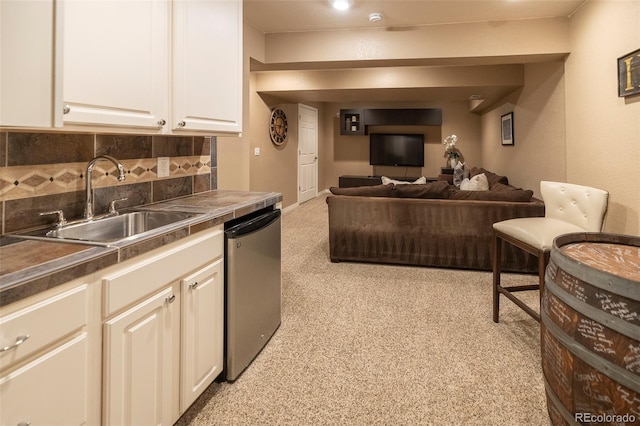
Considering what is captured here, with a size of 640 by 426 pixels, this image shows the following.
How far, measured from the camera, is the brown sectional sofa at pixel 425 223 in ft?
11.7

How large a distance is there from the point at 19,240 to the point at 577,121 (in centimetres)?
396

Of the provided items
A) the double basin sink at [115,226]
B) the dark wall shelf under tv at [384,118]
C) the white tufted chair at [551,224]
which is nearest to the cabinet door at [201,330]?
the double basin sink at [115,226]

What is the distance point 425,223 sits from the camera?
3740 millimetres

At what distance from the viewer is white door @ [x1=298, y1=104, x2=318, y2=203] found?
791 cm

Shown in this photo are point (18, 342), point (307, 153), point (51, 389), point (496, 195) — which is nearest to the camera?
point (18, 342)

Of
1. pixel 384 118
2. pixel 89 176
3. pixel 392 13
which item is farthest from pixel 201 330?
pixel 384 118

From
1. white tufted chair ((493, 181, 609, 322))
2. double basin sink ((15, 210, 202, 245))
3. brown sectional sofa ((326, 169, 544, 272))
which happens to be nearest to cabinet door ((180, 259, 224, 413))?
double basin sink ((15, 210, 202, 245))

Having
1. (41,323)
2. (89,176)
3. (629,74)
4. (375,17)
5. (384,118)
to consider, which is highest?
(384,118)

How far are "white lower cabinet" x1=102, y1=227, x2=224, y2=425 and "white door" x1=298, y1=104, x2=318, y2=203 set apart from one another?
622 cm

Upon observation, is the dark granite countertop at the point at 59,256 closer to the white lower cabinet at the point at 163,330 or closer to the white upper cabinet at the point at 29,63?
the white lower cabinet at the point at 163,330

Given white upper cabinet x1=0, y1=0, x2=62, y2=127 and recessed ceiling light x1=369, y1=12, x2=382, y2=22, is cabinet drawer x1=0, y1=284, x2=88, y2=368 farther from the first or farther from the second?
recessed ceiling light x1=369, y1=12, x2=382, y2=22

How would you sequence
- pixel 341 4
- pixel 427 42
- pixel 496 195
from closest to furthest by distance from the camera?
pixel 341 4 → pixel 496 195 → pixel 427 42

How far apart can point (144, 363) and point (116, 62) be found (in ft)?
3.70

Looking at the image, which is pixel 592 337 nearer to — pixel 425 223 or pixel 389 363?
pixel 389 363
